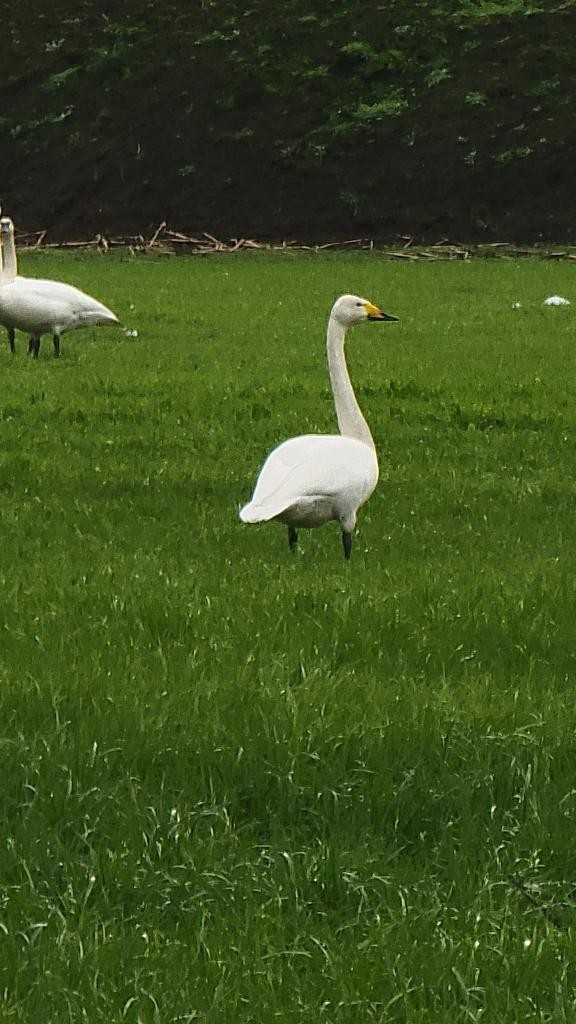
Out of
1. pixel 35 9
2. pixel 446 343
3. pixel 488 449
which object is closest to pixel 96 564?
pixel 488 449

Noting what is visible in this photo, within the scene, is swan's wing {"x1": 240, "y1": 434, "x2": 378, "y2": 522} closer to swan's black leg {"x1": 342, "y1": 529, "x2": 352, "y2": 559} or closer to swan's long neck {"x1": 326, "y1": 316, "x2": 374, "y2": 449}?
swan's black leg {"x1": 342, "y1": 529, "x2": 352, "y2": 559}

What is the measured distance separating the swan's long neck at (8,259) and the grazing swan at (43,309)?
1075 millimetres

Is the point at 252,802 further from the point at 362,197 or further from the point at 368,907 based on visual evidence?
the point at 362,197

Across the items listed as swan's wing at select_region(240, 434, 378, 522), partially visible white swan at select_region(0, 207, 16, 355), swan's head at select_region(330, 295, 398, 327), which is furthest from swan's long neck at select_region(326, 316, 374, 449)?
partially visible white swan at select_region(0, 207, 16, 355)

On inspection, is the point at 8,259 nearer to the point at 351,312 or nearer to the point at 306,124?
the point at 351,312

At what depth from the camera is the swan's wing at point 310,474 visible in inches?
339

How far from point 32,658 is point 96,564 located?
221 centimetres

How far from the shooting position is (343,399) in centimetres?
1012

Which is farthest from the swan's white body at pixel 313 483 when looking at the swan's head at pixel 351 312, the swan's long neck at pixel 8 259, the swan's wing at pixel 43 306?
the swan's long neck at pixel 8 259

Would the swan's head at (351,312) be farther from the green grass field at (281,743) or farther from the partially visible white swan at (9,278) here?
the partially visible white swan at (9,278)

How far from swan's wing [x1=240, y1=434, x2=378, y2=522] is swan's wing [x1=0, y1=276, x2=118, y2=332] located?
10348 millimetres

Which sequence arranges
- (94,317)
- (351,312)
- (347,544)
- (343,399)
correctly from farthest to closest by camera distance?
(94,317) → (351,312) → (343,399) → (347,544)

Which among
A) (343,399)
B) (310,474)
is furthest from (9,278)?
(310,474)

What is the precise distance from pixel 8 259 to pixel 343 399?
41.8ft
